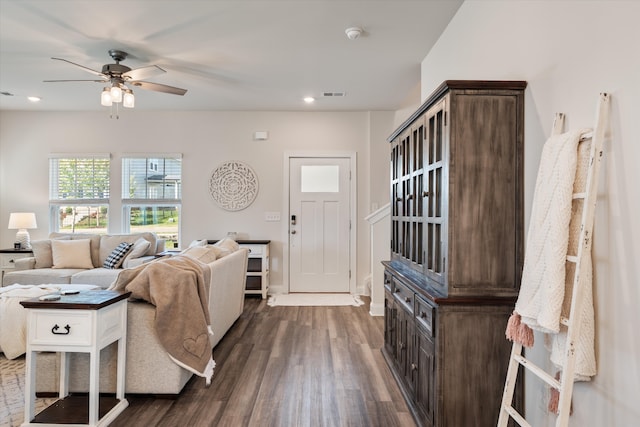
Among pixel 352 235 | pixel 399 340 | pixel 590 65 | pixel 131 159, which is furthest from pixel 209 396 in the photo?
pixel 131 159

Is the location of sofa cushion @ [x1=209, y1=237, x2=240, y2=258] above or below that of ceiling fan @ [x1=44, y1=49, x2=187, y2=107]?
below

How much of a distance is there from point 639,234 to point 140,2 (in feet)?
10.5

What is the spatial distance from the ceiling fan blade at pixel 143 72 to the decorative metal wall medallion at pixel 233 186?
2.29 metres

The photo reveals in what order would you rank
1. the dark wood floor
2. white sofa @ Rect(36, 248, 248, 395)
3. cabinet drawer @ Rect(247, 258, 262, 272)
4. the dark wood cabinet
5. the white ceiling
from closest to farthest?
the dark wood cabinet < the dark wood floor < white sofa @ Rect(36, 248, 248, 395) < the white ceiling < cabinet drawer @ Rect(247, 258, 262, 272)

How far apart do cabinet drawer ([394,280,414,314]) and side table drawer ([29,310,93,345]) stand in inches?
71.9

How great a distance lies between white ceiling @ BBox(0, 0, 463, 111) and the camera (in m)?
2.73

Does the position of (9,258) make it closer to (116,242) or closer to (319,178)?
(116,242)

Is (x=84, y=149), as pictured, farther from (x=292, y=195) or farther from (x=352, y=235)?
(x=352, y=235)

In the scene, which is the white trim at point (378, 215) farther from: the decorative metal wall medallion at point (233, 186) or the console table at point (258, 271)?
the decorative metal wall medallion at point (233, 186)

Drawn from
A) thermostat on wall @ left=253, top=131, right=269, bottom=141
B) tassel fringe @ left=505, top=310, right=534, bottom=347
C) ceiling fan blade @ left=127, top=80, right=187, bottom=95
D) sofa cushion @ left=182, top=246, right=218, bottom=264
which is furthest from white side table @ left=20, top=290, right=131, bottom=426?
thermostat on wall @ left=253, top=131, right=269, bottom=141

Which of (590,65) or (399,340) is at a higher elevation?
(590,65)

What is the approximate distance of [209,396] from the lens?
2.41 m

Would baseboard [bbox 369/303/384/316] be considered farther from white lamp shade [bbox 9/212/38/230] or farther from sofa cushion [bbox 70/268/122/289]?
white lamp shade [bbox 9/212/38/230]

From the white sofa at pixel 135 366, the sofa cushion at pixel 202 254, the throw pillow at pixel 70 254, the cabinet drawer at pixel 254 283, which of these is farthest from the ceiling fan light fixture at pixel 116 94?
the cabinet drawer at pixel 254 283
